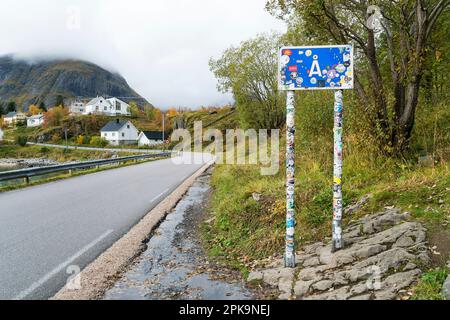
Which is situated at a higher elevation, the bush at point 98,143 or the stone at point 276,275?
the bush at point 98,143

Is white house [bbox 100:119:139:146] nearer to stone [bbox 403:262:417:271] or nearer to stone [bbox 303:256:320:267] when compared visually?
stone [bbox 303:256:320:267]

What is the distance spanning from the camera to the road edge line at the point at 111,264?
4794mm

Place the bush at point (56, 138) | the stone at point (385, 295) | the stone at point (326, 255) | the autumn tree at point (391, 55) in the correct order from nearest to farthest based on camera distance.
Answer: the stone at point (385, 295), the stone at point (326, 255), the autumn tree at point (391, 55), the bush at point (56, 138)

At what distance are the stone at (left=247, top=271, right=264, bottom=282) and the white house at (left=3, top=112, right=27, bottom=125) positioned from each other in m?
163

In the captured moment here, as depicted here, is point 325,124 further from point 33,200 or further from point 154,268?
point 33,200

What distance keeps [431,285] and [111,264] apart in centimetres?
450

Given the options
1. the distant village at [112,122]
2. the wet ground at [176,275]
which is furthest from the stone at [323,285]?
the distant village at [112,122]

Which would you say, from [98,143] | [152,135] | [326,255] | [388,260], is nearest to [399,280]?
→ [388,260]

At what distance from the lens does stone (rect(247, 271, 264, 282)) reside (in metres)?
5.23

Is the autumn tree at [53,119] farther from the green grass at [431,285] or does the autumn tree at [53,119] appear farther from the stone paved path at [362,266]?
the green grass at [431,285]

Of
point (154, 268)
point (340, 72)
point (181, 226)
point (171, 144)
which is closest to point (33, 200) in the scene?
point (181, 226)

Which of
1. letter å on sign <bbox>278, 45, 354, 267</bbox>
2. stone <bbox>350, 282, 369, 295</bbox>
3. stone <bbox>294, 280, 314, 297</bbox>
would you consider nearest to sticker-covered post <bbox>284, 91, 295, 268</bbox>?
letter å on sign <bbox>278, 45, 354, 267</bbox>
